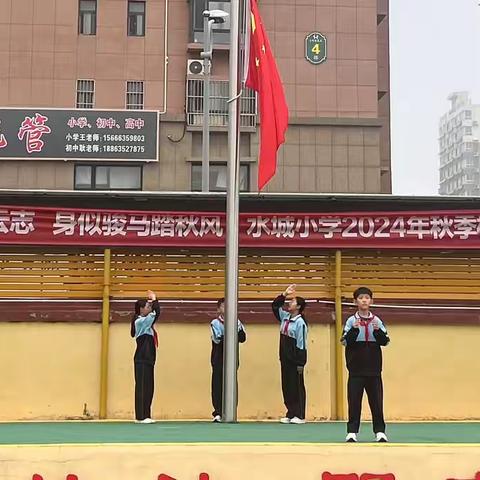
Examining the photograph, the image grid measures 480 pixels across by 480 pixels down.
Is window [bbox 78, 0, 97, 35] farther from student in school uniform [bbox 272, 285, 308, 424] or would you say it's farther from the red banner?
student in school uniform [bbox 272, 285, 308, 424]

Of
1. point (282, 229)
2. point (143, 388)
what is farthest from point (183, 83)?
point (143, 388)

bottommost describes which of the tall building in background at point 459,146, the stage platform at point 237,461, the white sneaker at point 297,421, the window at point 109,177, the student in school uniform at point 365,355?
the white sneaker at point 297,421

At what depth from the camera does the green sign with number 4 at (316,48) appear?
31516 mm

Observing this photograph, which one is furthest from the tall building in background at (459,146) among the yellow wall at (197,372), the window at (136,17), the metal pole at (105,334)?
the metal pole at (105,334)

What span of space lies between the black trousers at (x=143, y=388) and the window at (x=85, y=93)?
21616 millimetres

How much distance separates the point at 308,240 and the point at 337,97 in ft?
67.2

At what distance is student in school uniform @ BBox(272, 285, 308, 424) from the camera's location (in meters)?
10.8

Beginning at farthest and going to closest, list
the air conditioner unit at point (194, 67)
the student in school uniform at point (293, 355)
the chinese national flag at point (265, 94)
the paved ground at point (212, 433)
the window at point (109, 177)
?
the air conditioner unit at point (194, 67), the window at point (109, 177), the student in school uniform at point (293, 355), the chinese national flag at point (265, 94), the paved ground at point (212, 433)

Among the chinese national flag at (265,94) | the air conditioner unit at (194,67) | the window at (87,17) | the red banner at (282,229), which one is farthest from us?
the window at (87,17)

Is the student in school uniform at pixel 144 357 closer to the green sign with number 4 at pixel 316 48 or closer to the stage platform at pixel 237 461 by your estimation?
the stage platform at pixel 237 461

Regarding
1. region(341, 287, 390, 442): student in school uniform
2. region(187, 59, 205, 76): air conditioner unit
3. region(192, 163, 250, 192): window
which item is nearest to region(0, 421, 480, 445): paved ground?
region(341, 287, 390, 442): student in school uniform

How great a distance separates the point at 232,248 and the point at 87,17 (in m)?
23.9

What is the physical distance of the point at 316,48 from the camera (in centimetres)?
3164

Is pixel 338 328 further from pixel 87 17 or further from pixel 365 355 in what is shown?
pixel 87 17
